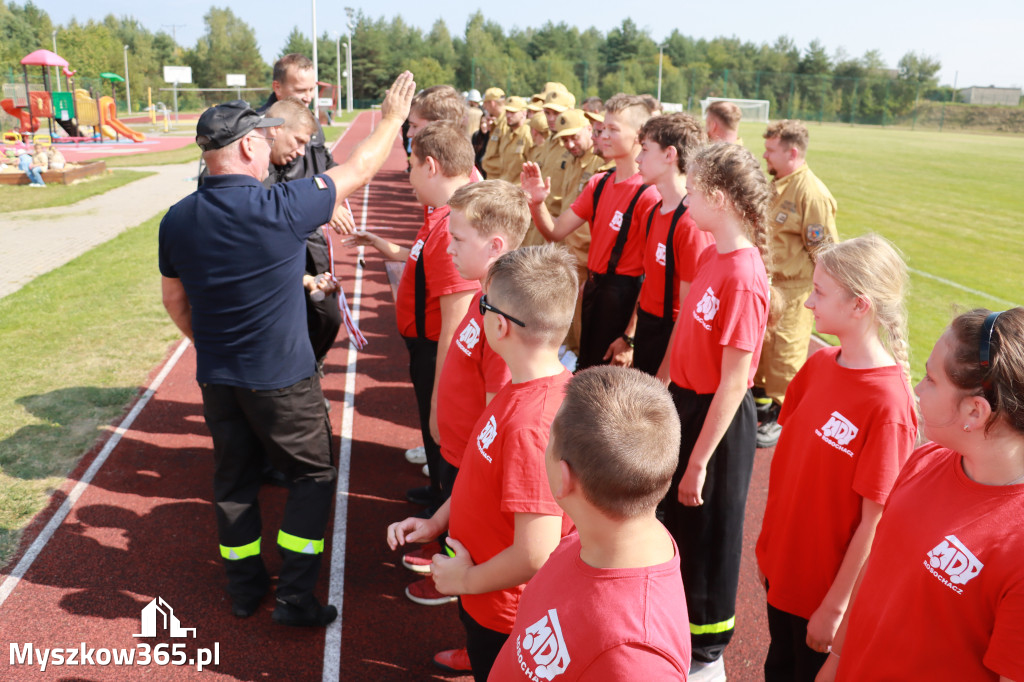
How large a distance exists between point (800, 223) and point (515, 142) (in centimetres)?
585

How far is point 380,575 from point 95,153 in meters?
31.0

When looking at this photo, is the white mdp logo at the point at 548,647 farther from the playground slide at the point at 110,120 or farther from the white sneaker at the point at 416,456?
the playground slide at the point at 110,120

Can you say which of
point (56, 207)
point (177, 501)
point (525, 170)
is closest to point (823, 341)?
point (525, 170)

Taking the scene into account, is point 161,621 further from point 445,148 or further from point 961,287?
point 961,287

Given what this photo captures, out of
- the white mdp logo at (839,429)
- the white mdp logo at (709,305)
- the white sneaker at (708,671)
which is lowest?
the white sneaker at (708,671)

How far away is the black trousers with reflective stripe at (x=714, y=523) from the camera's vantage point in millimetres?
3164

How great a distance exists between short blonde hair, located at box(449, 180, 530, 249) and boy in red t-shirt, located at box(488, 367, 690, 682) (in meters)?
1.43

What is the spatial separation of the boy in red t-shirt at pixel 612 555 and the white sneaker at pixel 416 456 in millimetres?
3874

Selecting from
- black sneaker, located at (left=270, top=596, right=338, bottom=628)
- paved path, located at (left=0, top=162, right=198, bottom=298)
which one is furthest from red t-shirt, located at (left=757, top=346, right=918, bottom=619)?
paved path, located at (left=0, top=162, right=198, bottom=298)

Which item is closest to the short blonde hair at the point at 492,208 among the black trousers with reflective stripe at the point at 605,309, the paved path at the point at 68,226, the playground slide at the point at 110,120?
the black trousers with reflective stripe at the point at 605,309

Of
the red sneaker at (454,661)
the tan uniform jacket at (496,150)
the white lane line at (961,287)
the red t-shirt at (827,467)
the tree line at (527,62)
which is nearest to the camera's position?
the red t-shirt at (827,467)

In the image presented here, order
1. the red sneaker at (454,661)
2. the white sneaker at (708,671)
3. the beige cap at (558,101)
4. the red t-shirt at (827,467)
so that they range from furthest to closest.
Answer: the beige cap at (558,101) < the red sneaker at (454,661) < the white sneaker at (708,671) < the red t-shirt at (827,467)

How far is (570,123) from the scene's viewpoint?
7.60m

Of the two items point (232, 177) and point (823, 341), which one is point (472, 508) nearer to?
point (232, 177)
